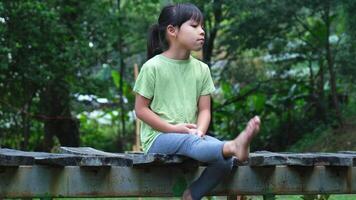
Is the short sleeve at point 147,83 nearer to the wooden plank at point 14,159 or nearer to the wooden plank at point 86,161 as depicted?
the wooden plank at point 86,161

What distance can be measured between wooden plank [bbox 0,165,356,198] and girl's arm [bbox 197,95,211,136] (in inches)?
11.0

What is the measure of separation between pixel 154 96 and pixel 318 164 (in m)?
1.10

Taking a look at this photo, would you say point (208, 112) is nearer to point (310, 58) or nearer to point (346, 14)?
point (346, 14)

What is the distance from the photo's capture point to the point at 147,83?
4.69 meters

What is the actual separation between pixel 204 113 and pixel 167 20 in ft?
2.13

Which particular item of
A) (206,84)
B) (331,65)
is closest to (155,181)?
(206,84)

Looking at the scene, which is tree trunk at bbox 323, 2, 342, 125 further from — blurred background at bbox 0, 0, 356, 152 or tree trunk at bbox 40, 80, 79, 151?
tree trunk at bbox 40, 80, 79, 151

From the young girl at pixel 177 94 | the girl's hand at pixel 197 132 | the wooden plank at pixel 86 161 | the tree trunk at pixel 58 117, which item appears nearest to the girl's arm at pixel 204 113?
the young girl at pixel 177 94

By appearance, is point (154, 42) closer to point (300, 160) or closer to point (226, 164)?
point (226, 164)

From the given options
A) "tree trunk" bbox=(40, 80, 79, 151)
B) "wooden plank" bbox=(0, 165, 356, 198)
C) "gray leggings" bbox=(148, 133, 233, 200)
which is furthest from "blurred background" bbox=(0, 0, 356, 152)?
"gray leggings" bbox=(148, 133, 233, 200)

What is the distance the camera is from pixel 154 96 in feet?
15.4

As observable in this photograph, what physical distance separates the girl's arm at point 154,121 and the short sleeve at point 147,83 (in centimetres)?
3

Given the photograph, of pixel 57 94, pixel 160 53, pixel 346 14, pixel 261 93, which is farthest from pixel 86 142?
pixel 160 53

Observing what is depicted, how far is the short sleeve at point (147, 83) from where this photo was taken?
15.4ft
